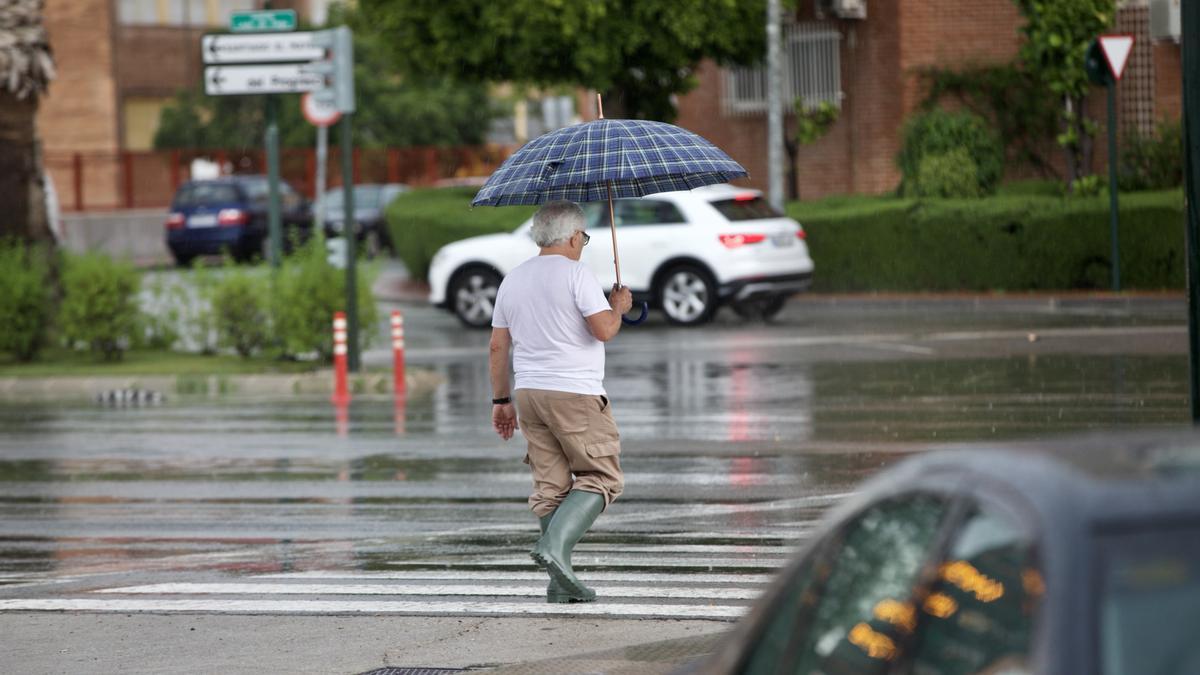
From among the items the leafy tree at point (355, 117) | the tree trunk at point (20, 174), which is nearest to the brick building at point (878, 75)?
the tree trunk at point (20, 174)

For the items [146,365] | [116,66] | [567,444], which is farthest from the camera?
[116,66]

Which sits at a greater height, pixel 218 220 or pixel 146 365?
pixel 218 220

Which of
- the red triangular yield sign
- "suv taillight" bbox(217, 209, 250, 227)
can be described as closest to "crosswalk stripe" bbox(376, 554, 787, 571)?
the red triangular yield sign

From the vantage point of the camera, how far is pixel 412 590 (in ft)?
26.2

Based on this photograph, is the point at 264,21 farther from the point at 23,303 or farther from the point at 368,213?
the point at 368,213

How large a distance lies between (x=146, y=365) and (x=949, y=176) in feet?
38.9

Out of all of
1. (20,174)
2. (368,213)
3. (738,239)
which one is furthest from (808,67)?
(368,213)

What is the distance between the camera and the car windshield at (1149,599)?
2.38m

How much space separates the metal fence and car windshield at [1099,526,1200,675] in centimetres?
4301

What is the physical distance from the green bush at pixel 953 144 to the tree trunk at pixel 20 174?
39.4 ft

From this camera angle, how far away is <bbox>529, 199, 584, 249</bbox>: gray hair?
7484 millimetres

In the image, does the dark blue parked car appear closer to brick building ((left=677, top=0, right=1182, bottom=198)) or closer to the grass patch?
brick building ((left=677, top=0, right=1182, bottom=198))

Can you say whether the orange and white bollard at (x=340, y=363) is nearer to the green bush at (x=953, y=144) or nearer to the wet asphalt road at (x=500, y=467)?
the wet asphalt road at (x=500, y=467)

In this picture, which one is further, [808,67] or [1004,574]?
[808,67]
